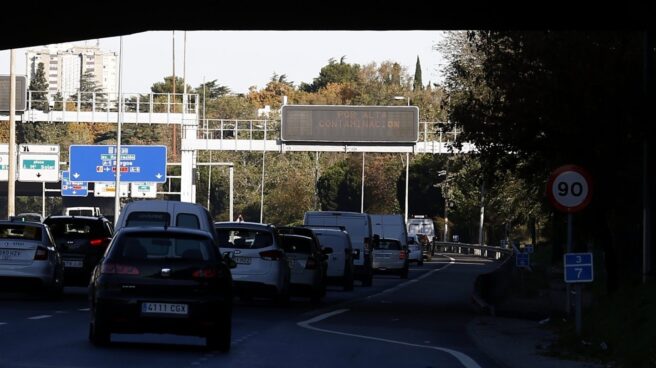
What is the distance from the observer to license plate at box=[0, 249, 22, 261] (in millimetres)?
27391

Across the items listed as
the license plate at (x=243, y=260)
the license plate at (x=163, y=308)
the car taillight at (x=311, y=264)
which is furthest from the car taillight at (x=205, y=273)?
the car taillight at (x=311, y=264)

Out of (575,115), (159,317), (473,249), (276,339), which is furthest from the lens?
(473,249)

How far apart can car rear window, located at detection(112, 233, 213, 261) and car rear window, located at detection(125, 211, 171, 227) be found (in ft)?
36.3

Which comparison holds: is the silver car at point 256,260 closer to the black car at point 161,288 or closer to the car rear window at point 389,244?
the black car at point 161,288

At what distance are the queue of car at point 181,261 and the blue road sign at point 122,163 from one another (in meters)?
17.0

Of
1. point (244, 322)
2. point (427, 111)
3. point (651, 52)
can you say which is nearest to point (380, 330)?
point (244, 322)

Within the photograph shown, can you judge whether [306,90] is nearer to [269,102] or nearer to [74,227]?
[269,102]

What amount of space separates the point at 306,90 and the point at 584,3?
13116cm

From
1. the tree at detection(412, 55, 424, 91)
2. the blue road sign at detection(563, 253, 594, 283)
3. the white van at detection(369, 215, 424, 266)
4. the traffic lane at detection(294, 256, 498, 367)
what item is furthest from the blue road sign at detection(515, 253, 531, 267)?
the tree at detection(412, 55, 424, 91)

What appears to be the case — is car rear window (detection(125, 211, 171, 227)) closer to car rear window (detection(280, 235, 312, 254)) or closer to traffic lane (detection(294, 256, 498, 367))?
traffic lane (detection(294, 256, 498, 367))

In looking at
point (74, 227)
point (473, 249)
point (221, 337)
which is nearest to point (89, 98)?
point (473, 249)

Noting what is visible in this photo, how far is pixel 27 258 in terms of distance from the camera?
1079 inches

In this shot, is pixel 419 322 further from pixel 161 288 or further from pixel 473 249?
pixel 473 249

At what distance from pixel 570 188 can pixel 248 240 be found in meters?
9.49
